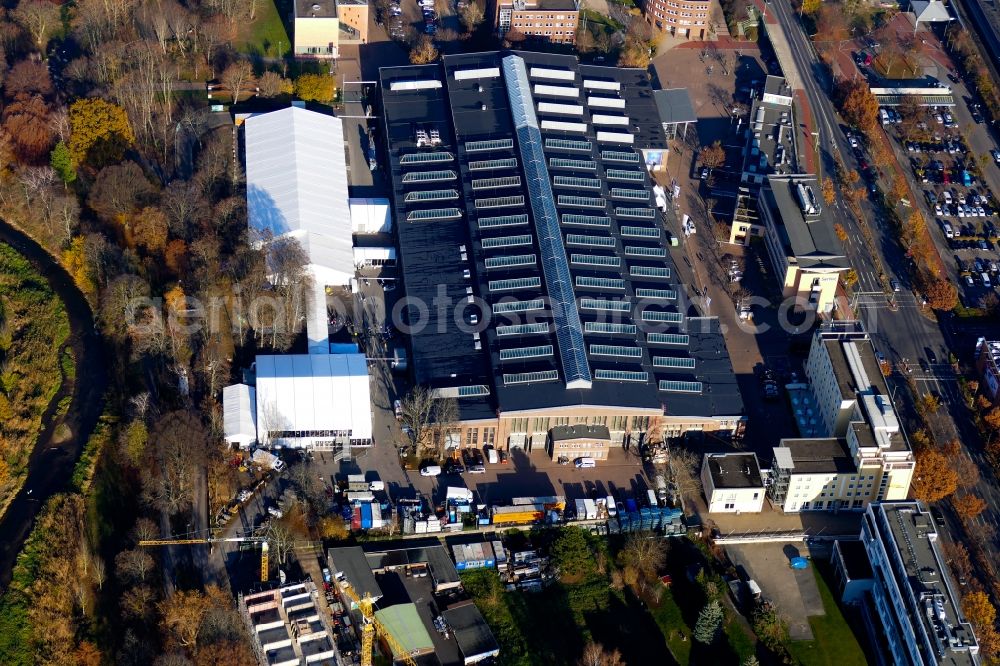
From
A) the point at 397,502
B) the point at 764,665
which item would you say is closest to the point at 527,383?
the point at 397,502

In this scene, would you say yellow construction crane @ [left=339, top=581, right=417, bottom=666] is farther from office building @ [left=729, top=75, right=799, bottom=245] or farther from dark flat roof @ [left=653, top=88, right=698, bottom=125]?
dark flat roof @ [left=653, top=88, right=698, bottom=125]

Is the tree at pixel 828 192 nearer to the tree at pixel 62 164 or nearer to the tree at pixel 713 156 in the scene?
the tree at pixel 713 156

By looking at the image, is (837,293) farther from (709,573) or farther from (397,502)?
(397,502)

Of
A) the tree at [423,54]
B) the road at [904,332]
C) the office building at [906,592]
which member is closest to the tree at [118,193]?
the tree at [423,54]

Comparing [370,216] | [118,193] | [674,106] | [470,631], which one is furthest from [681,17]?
[470,631]

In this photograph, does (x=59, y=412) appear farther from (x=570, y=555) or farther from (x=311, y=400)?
(x=570, y=555)

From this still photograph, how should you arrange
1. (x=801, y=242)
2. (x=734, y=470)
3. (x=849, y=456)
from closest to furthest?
(x=734, y=470), (x=849, y=456), (x=801, y=242)

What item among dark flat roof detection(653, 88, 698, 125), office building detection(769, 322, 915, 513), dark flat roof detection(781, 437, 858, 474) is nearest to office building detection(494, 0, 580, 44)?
dark flat roof detection(653, 88, 698, 125)

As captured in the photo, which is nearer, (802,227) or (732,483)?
(732,483)
